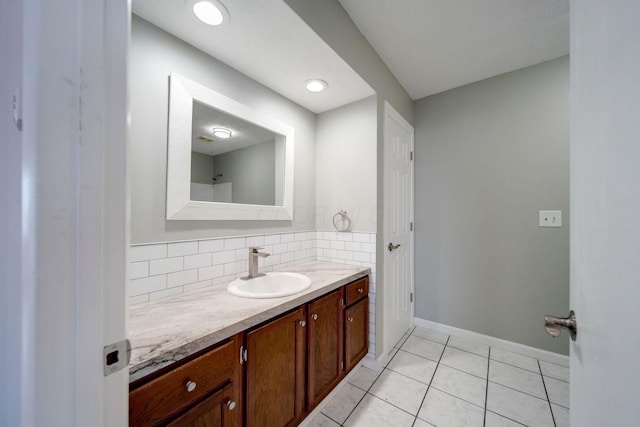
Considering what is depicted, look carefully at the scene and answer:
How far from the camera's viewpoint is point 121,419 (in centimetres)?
46

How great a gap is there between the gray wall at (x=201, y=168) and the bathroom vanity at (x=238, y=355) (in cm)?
64

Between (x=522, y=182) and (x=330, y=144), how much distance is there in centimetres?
168

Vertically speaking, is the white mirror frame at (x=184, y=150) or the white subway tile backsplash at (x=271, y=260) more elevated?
the white mirror frame at (x=184, y=150)

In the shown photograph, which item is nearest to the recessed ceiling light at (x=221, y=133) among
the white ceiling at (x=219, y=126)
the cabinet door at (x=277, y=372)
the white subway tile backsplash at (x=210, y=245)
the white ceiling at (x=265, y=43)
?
the white ceiling at (x=219, y=126)

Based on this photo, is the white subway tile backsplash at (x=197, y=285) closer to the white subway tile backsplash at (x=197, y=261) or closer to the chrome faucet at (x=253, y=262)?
the white subway tile backsplash at (x=197, y=261)

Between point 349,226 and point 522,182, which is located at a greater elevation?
point 522,182

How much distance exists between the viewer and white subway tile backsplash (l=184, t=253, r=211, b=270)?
4.04 feet

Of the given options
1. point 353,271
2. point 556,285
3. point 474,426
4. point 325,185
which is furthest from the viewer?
point 325,185

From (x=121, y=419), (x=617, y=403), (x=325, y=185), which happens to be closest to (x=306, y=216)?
(x=325, y=185)

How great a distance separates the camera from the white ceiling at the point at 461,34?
54.7 inches

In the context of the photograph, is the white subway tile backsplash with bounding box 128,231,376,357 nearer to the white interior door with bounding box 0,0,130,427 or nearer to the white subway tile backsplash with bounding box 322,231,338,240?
the white subway tile backsplash with bounding box 322,231,338,240

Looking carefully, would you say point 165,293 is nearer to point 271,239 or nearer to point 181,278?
point 181,278

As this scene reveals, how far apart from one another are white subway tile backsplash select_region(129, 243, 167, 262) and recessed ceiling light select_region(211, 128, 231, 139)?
2.36 feet

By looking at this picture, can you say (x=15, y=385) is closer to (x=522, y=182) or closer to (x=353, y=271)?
(x=353, y=271)
